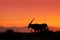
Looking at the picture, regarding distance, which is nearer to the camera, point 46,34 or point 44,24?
point 46,34

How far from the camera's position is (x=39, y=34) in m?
30.2

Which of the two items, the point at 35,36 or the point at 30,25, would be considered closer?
the point at 35,36

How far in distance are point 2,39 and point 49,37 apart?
489 cm

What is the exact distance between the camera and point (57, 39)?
97.6ft

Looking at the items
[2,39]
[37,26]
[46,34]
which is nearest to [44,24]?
[37,26]

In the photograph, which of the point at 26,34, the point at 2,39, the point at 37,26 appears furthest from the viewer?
the point at 37,26

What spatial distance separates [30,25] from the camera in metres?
44.3

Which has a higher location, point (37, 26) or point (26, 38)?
point (37, 26)

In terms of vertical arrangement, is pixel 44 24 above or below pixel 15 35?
above

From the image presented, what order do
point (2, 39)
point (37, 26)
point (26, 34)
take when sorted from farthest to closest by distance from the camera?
point (37, 26)
point (26, 34)
point (2, 39)

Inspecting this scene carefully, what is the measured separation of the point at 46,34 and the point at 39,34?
0.71m

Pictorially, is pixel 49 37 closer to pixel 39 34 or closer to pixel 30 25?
pixel 39 34

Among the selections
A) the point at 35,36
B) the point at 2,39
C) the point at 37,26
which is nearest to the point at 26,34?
the point at 35,36

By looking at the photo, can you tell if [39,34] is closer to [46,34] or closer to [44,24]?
[46,34]
